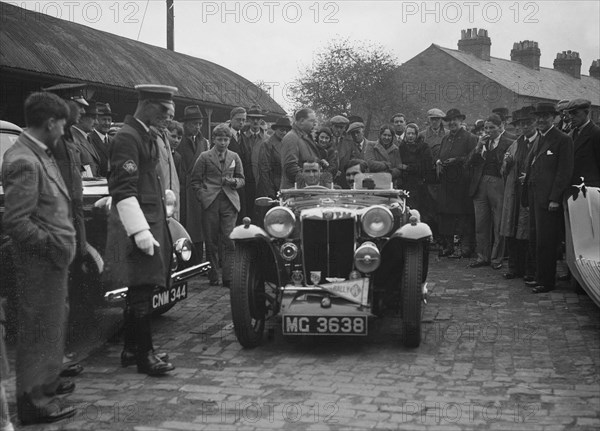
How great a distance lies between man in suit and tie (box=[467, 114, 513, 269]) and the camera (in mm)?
9664

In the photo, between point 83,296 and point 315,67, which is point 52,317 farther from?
point 315,67

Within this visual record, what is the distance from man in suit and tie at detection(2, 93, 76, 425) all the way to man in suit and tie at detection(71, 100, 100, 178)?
2.79m

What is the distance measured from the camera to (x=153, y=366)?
5062 mm

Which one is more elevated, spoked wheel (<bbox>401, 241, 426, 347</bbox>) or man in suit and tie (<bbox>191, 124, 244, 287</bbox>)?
man in suit and tie (<bbox>191, 124, 244, 287</bbox>)

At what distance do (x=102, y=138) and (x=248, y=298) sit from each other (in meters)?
3.66

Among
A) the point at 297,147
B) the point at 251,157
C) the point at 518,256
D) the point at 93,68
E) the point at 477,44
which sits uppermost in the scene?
the point at 477,44

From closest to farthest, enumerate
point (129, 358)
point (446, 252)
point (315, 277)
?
point (129, 358) < point (315, 277) < point (446, 252)

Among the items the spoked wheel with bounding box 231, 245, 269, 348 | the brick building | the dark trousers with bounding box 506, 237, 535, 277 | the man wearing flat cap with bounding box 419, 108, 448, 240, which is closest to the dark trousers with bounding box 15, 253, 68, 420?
the spoked wheel with bounding box 231, 245, 269, 348

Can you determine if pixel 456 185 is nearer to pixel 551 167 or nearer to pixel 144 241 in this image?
pixel 551 167

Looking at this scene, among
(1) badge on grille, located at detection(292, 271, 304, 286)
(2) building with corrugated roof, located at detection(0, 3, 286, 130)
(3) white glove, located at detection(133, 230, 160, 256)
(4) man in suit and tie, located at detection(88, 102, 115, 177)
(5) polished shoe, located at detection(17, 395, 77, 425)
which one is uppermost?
Answer: (2) building with corrugated roof, located at detection(0, 3, 286, 130)

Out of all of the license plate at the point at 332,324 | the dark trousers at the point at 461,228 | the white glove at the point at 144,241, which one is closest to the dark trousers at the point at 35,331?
the white glove at the point at 144,241

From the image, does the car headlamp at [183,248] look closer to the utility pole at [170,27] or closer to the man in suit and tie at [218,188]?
the man in suit and tie at [218,188]

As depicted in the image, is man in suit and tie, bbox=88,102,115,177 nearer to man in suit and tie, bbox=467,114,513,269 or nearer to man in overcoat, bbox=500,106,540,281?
man in overcoat, bbox=500,106,540,281

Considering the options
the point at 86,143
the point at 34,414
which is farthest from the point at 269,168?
the point at 34,414
